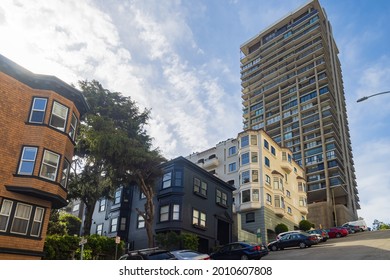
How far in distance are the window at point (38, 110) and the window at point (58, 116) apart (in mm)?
598

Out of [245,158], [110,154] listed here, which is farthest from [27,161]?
[245,158]

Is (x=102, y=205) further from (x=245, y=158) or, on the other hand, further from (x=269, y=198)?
(x=269, y=198)

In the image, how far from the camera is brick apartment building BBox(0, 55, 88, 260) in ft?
66.7

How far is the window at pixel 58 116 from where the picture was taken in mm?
23406

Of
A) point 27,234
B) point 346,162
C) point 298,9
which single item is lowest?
point 27,234

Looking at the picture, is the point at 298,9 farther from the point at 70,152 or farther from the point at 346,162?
the point at 70,152

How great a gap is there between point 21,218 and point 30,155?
11.9 ft

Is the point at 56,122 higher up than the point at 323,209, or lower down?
lower down

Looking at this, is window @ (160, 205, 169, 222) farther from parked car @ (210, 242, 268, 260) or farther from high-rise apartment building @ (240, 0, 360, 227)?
high-rise apartment building @ (240, 0, 360, 227)

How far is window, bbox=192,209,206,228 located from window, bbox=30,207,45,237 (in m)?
18.1

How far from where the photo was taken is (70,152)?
24906 mm

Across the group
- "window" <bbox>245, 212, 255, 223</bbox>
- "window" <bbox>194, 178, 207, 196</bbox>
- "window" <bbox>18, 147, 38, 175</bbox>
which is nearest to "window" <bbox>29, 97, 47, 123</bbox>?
"window" <bbox>18, 147, 38, 175</bbox>

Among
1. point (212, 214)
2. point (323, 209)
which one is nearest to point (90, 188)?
point (212, 214)
